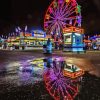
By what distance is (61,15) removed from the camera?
51.7 meters

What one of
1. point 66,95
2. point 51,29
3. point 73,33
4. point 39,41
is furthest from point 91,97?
point 39,41

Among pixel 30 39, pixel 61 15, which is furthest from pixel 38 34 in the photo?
pixel 61 15

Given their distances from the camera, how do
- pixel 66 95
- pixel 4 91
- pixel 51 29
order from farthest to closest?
1. pixel 51 29
2. pixel 4 91
3. pixel 66 95

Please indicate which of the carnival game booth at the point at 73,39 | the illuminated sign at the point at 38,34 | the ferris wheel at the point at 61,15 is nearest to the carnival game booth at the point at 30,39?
the illuminated sign at the point at 38,34

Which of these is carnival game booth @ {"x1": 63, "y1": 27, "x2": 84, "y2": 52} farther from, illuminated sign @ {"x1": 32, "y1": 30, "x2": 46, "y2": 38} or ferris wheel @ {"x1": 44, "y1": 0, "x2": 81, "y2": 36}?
illuminated sign @ {"x1": 32, "y1": 30, "x2": 46, "y2": 38}

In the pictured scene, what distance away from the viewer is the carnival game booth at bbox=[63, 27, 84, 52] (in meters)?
49.4

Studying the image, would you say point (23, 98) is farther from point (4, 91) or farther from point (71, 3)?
point (71, 3)

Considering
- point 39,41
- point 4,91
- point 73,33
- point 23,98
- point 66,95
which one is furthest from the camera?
point 39,41

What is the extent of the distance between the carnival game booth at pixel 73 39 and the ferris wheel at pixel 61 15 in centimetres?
116

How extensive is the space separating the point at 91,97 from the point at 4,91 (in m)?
2.12

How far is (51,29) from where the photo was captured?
56406mm

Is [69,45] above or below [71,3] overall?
below

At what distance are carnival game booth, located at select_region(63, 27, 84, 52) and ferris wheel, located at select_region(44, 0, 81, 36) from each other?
1.16m

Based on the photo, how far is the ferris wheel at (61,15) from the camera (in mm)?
49138
